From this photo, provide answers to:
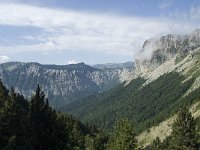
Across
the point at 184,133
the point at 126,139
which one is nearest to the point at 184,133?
the point at 184,133

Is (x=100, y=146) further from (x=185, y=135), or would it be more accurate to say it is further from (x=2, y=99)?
(x=185, y=135)

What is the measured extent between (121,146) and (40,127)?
463 inches

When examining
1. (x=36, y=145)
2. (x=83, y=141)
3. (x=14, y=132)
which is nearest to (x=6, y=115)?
(x=14, y=132)

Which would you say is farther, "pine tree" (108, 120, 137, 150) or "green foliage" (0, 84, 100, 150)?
"pine tree" (108, 120, 137, 150)

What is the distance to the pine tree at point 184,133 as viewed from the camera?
46.7 m

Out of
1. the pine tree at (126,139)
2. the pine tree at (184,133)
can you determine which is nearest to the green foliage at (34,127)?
the pine tree at (126,139)

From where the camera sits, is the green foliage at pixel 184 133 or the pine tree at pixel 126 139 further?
the pine tree at pixel 126 139

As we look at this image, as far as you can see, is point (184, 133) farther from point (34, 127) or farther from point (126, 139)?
point (34, 127)

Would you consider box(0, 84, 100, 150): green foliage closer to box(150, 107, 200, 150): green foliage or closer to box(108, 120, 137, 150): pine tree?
box(108, 120, 137, 150): pine tree

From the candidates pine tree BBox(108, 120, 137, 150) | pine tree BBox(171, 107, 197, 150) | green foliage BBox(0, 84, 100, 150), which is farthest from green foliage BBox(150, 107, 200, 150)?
green foliage BBox(0, 84, 100, 150)

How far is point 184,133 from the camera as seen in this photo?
155ft

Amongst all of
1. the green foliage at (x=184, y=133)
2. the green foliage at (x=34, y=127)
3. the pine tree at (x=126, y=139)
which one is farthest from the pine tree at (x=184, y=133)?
the green foliage at (x=34, y=127)

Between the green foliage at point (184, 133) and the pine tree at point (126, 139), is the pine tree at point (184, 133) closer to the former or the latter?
the green foliage at point (184, 133)

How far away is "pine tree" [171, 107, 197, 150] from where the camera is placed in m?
46.7
